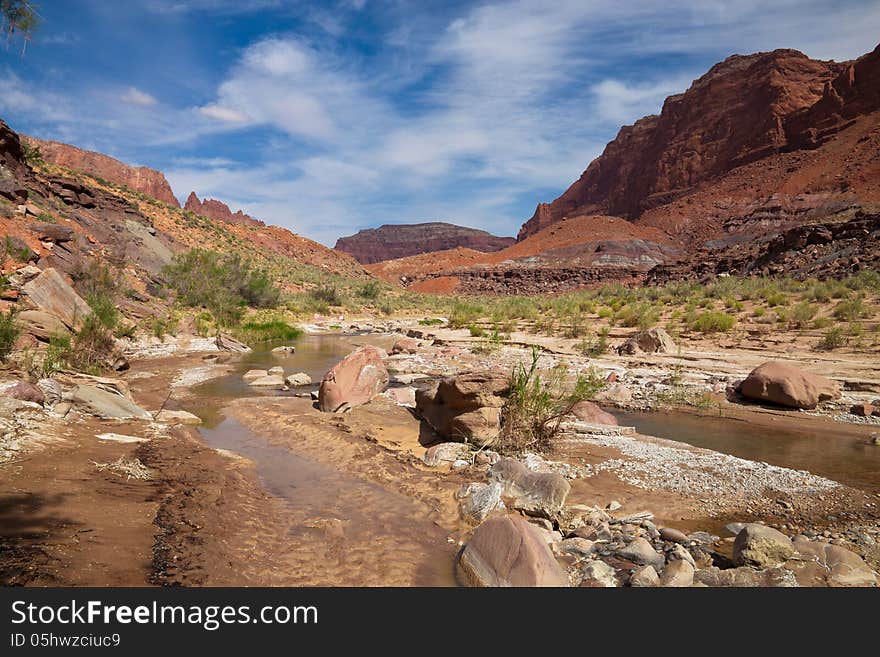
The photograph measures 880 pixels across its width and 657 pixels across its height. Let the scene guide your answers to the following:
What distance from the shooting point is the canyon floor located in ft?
10.9

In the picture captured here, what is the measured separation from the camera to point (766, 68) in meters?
Answer: 75.6

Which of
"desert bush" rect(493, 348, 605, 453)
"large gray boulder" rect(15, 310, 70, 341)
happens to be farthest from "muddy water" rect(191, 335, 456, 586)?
"large gray boulder" rect(15, 310, 70, 341)

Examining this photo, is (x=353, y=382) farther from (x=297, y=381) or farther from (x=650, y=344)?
(x=650, y=344)

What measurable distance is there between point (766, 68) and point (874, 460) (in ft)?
313

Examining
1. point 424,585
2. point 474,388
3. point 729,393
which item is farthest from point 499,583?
point 729,393

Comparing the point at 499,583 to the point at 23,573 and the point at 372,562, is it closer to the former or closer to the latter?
the point at 372,562

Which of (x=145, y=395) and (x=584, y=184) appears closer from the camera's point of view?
(x=145, y=395)

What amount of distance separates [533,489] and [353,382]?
511cm

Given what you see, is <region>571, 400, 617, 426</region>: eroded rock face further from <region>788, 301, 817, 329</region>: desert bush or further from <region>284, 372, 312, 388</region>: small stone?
<region>788, 301, 817, 329</region>: desert bush

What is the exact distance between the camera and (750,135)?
72.0 m

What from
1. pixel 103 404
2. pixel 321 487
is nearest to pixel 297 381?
pixel 103 404

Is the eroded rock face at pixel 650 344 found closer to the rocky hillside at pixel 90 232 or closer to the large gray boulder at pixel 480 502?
the large gray boulder at pixel 480 502

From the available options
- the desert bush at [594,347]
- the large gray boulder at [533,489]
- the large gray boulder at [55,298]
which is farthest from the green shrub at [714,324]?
the large gray boulder at [55,298]

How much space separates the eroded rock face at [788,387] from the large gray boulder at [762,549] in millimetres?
6234
